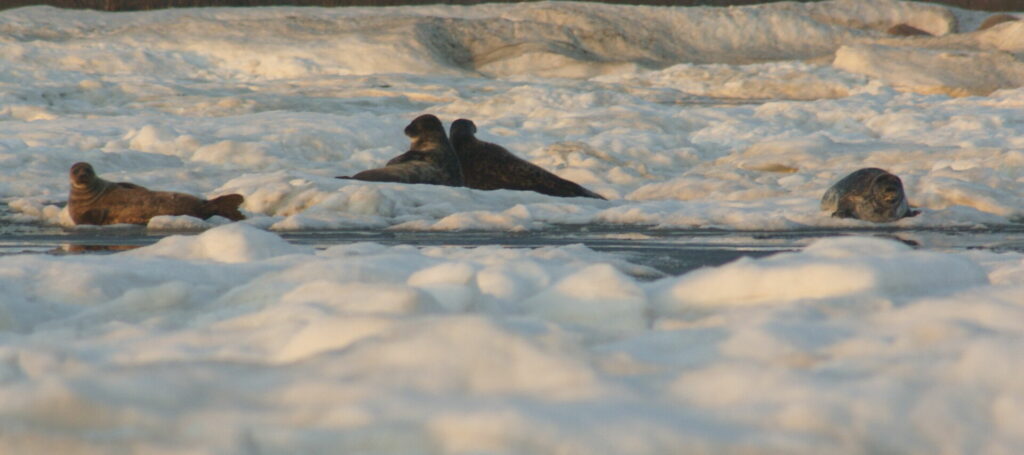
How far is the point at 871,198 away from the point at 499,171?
344cm

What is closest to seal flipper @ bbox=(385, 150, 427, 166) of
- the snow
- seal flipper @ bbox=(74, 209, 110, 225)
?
the snow

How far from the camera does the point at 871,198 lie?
721cm

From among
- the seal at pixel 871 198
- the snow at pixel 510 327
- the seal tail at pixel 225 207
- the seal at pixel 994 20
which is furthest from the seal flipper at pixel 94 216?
the seal at pixel 994 20

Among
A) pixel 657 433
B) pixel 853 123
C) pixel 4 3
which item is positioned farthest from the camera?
pixel 4 3

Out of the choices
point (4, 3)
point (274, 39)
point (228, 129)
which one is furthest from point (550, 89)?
point (4, 3)

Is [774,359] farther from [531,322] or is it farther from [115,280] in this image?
[115,280]

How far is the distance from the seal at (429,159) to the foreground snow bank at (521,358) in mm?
6193

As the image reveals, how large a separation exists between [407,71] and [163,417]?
67.3ft

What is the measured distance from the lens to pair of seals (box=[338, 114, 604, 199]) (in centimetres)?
921

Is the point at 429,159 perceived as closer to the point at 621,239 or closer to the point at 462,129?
the point at 462,129

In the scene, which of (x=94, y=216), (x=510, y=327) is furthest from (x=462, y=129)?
(x=510, y=327)

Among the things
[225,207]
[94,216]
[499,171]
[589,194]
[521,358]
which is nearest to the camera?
[521,358]

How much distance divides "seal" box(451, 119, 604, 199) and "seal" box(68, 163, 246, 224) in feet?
9.22

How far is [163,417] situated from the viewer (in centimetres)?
180
